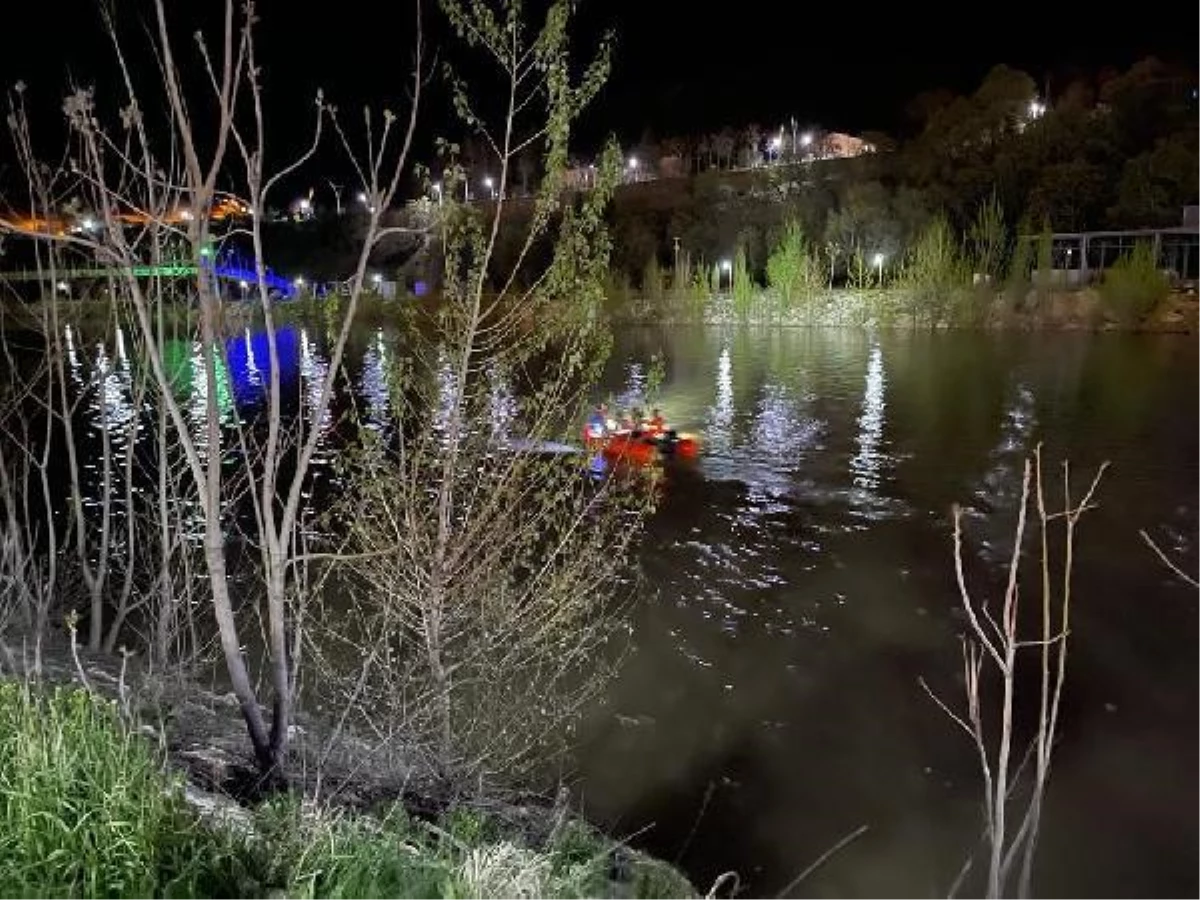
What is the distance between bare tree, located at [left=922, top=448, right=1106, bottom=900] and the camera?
426 cm

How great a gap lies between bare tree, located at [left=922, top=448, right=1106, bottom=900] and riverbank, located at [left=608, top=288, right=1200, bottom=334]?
3617 centimetres

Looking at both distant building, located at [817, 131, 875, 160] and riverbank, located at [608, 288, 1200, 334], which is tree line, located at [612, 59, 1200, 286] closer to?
riverbank, located at [608, 288, 1200, 334]

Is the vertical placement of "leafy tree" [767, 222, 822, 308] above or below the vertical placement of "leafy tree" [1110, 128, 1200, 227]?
below

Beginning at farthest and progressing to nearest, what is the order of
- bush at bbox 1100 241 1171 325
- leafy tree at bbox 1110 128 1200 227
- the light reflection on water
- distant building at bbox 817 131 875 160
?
1. distant building at bbox 817 131 875 160
2. leafy tree at bbox 1110 128 1200 227
3. bush at bbox 1100 241 1171 325
4. the light reflection on water

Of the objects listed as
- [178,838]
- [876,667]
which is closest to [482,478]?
[178,838]

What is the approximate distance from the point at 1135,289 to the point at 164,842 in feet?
165

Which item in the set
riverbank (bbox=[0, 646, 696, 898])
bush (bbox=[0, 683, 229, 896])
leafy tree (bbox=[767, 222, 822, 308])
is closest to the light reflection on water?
riverbank (bbox=[0, 646, 696, 898])

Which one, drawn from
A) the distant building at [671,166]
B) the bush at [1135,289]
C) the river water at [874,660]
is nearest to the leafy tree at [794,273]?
the bush at [1135,289]

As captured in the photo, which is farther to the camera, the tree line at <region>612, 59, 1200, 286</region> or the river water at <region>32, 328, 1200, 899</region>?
the tree line at <region>612, 59, 1200, 286</region>

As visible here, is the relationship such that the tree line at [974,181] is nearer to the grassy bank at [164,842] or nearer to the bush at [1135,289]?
the bush at [1135,289]

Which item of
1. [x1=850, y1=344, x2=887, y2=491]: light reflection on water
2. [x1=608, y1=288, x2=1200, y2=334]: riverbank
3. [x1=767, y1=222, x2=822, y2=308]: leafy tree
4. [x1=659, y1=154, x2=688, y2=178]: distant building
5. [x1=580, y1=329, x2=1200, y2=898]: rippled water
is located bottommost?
[x1=580, y1=329, x2=1200, y2=898]: rippled water

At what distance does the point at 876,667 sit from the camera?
460 inches

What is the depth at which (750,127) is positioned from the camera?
88688 millimetres

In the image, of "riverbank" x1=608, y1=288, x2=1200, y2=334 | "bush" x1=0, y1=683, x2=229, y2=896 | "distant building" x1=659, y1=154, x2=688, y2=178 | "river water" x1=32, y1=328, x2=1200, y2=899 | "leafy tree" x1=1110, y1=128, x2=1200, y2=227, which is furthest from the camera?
"distant building" x1=659, y1=154, x2=688, y2=178
